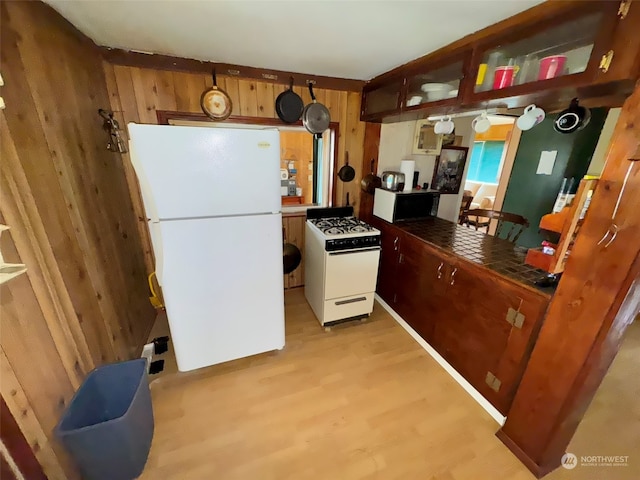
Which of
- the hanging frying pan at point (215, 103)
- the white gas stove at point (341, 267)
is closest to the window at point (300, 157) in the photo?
the hanging frying pan at point (215, 103)

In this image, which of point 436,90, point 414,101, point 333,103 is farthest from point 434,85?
point 333,103

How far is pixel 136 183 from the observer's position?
2199mm

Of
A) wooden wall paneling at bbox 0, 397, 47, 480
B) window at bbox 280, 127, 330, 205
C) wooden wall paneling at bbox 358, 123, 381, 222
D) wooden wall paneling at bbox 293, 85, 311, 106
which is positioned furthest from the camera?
window at bbox 280, 127, 330, 205

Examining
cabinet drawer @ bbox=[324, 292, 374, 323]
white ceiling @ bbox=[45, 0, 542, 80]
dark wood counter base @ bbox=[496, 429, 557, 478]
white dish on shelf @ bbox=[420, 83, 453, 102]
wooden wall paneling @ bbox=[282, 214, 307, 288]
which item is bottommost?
dark wood counter base @ bbox=[496, 429, 557, 478]

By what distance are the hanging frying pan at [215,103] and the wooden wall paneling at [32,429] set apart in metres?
1.96

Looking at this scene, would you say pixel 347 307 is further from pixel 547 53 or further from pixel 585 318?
pixel 547 53

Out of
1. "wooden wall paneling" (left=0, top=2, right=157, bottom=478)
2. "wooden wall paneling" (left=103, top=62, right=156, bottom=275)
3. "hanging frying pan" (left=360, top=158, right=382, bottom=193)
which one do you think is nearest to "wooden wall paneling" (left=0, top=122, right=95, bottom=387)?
"wooden wall paneling" (left=0, top=2, right=157, bottom=478)

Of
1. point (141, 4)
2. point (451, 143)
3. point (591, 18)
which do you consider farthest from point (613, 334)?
point (141, 4)

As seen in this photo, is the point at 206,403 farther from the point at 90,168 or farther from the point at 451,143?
the point at 451,143

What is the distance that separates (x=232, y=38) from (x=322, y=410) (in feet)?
8.21

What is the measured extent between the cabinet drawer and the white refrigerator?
553 mm

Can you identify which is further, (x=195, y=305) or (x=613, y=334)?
(x=195, y=305)

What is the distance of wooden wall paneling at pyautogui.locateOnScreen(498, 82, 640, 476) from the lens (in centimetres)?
97

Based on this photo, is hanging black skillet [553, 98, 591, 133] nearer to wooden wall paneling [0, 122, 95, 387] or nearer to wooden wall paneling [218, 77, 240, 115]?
wooden wall paneling [218, 77, 240, 115]
